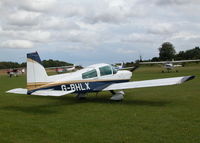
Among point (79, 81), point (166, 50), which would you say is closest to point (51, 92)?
point (79, 81)

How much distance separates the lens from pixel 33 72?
9398 millimetres

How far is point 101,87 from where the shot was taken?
1098cm

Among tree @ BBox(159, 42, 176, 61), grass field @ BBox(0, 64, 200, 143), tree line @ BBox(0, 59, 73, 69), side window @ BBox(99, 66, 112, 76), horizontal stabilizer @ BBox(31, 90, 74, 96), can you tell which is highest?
tree @ BBox(159, 42, 176, 61)

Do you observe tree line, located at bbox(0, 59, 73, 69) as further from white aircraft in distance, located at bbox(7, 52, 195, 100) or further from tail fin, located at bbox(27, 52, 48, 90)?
tail fin, located at bbox(27, 52, 48, 90)

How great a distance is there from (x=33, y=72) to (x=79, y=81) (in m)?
1.85

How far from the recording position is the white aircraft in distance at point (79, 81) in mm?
9336

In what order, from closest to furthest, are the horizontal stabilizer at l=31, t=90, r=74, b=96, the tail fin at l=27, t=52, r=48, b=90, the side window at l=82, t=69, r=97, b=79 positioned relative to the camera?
the horizontal stabilizer at l=31, t=90, r=74, b=96 → the tail fin at l=27, t=52, r=48, b=90 → the side window at l=82, t=69, r=97, b=79

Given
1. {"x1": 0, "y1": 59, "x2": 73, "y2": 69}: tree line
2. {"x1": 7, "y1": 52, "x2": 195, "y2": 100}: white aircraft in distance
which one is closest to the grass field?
{"x1": 7, "y1": 52, "x2": 195, "y2": 100}: white aircraft in distance

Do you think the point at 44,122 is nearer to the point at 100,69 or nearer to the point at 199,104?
the point at 100,69

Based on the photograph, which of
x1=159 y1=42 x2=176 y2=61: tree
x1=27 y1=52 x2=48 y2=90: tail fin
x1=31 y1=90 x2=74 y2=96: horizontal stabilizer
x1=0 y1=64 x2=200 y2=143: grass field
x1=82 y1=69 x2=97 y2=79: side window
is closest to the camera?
x1=0 y1=64 x2=200 y2=143: grass field

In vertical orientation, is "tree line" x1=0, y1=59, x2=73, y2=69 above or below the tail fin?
above

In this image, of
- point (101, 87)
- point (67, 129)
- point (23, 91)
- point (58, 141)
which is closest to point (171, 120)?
point (67, 129)

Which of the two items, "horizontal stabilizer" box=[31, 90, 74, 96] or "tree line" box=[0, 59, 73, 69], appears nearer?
"horizontal stabilizer" box=[31, 90, 74, 96]

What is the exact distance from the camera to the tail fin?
932cm
